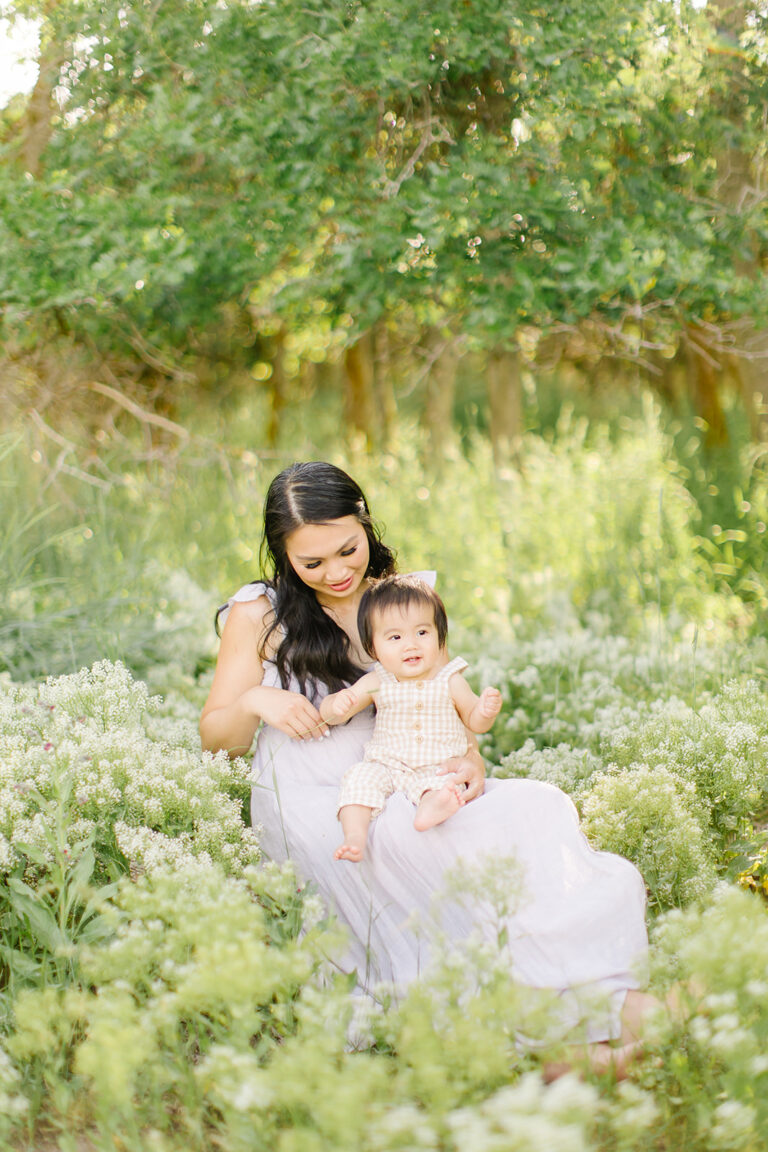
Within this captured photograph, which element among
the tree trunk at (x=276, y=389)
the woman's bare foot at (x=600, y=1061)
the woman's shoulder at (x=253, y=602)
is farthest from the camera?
the tree trunk at (x=276, y=389)

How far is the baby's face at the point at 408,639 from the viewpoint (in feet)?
9.36

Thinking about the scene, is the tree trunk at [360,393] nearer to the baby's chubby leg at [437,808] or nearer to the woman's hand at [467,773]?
the woman's hand at [467,773]

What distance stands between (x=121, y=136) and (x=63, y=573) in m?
2.77

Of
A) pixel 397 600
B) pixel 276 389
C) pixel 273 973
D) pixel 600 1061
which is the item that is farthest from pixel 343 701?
pixel 276 389

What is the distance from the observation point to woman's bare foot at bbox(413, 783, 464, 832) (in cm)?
254

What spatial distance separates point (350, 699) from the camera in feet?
9.41

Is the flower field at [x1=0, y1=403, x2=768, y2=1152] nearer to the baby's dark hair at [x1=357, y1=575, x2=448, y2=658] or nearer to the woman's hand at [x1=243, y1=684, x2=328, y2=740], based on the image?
the woman's hand at [x1=243, y1=684, x2=328, y2=740]

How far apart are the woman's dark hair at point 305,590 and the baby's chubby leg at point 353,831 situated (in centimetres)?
53

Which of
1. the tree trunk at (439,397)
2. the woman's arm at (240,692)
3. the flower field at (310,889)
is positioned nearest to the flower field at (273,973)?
the flower field at (310,889)

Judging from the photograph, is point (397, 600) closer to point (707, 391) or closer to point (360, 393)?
point (707, 391)

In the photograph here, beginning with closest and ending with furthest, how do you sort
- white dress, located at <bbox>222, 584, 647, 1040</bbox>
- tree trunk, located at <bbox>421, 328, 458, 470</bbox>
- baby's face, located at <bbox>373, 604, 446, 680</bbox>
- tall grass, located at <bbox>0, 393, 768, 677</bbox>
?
white dress, located at <bbox>222, 584, 647, 1040</bbox> < baby's face, located at <bbox>373, 604, 446, 680</bbox> < tall grass, located at <bbox>0, 393, 768, 677</bbox> < tree trunk, located at <bbox>421, 328, 458, 470</bbox>

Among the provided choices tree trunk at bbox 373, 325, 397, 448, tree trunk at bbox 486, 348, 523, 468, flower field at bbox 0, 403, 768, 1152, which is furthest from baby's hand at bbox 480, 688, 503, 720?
tree trunk at bbox 373, 325, 397, 448

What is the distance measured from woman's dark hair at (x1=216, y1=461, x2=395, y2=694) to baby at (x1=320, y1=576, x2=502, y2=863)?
9.9 inches

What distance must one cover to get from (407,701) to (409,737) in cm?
10
